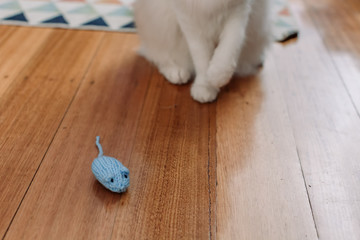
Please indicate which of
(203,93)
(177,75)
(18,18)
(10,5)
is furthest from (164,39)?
(10,5)

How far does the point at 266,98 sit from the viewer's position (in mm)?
1371

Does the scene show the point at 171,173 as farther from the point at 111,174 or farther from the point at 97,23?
the point at 97,23

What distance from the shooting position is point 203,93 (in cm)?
134

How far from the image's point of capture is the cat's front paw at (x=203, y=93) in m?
1.34

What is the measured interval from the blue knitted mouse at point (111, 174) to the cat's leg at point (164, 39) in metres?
0.56

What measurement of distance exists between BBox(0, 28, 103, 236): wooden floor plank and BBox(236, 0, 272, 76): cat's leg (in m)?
0.68

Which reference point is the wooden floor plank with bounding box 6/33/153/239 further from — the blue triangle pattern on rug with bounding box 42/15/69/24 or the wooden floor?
the blue triangle pattern on rug with bounding box 42/15/69/24

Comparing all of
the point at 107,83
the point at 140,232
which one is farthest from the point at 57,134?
the point at 140,232

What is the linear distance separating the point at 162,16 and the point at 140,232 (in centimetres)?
85

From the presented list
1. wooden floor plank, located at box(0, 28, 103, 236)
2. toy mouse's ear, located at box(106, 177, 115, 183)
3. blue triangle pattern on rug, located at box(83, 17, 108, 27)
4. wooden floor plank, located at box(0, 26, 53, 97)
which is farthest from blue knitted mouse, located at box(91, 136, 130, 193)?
blue triangle pattern on rug, located at box(83, 17, 108, 27)

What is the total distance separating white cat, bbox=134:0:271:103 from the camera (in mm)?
1210

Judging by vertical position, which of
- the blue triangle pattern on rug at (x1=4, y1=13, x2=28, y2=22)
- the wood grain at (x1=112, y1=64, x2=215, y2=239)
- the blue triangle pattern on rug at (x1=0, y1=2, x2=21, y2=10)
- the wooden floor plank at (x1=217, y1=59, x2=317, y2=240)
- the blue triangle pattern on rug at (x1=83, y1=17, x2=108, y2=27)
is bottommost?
the wooden floor plank at (x1=217, y1=59, x2=317, y2=240)

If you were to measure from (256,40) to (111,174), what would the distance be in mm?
869

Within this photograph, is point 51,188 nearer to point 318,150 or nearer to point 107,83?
point 107,83
